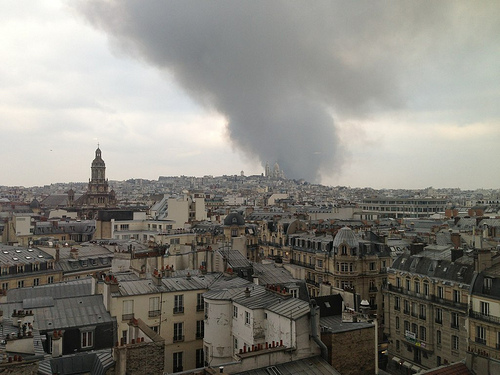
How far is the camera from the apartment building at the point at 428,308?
33312 millimetres

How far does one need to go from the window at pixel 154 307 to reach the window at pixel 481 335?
2039 centimetres

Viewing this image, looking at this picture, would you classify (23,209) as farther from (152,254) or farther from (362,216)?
(152,254)

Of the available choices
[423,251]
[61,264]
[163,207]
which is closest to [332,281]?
[423,251]

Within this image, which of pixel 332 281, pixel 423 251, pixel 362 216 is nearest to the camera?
pixel 423 251

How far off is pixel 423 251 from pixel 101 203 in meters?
111

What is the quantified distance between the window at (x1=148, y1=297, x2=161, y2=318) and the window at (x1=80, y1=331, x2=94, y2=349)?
2.94m

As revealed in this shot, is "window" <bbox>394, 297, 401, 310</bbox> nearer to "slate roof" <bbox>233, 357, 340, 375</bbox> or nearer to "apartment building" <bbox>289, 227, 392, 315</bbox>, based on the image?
"apartment building" <bbox>289, 227, 392, 315</bbox>

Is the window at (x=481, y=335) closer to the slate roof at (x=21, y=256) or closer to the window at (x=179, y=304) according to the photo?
the window at (x=179, y=304)

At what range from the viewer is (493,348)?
1132 inches

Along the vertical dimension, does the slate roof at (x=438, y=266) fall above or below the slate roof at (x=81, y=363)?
above

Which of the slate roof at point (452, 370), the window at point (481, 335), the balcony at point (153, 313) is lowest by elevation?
the window at point (481, 335)

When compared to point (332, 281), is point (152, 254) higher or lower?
higher

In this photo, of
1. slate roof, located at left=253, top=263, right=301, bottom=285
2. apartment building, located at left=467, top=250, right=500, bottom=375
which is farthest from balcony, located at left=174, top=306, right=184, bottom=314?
apartment building, located at left=467, top=250, right=500, bottom=375

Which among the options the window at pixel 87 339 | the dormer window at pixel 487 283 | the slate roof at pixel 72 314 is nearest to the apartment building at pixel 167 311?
the slate roof at pixel 72 314
